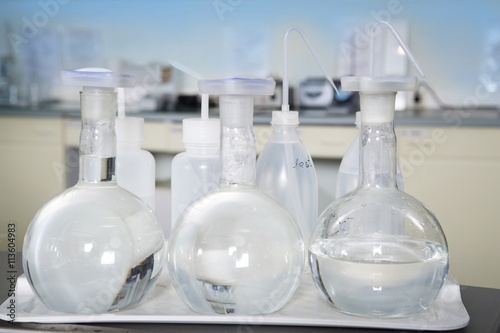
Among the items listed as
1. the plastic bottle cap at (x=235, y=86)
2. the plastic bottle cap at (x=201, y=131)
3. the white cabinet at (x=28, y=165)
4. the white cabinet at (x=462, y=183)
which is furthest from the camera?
the white cabinet at (x=28, y=165)

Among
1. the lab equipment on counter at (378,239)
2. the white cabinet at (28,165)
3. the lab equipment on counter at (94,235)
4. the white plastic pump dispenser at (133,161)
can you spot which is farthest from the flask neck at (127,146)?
the white cabinet at (28,165)

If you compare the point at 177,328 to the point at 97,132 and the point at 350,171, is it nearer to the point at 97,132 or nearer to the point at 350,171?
the point at 97,132

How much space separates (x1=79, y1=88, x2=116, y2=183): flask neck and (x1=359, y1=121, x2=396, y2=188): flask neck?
0.73ft

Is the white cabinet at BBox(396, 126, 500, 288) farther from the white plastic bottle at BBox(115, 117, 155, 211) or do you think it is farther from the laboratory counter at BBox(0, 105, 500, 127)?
the white plastic bottle at BBox(115, 117, 155, 211)

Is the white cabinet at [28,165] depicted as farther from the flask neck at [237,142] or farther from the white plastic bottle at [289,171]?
the flask neck at [237,142]

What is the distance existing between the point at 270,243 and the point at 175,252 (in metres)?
0.08

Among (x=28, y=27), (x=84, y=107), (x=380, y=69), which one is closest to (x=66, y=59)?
(x=28, y=27)

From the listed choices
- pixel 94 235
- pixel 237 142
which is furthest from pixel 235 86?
pixel 94 235

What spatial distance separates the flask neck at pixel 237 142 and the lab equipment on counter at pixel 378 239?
3.3 inches

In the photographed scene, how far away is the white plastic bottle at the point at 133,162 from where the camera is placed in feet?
2.31

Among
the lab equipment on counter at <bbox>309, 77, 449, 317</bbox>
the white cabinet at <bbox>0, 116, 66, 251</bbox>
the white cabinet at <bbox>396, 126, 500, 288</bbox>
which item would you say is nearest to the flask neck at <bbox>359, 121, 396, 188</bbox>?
the lab equipment on counter at <bbox>309, 77, 449, 317</bbox>

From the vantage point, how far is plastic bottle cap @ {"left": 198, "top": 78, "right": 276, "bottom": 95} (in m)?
0.53

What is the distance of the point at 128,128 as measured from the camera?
70cm

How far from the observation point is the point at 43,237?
542mm
